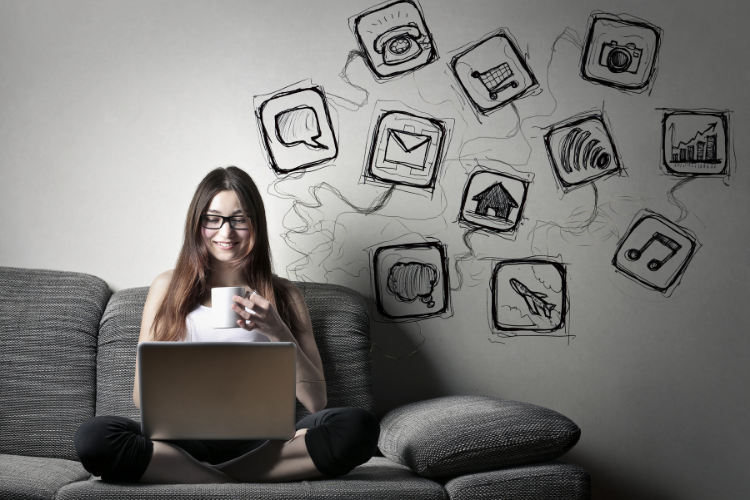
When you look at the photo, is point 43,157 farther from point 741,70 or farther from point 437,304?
point 741,70

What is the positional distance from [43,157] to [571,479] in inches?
72.0

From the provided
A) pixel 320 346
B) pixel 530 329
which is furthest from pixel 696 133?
pixel 320 346

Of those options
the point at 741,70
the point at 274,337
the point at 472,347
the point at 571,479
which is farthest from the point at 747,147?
the point at 274,337

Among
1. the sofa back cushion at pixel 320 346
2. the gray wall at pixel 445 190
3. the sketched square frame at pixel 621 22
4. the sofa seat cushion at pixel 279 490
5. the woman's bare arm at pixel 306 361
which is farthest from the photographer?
the sketched square frame at pixel 621 22

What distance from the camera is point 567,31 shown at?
213 cm

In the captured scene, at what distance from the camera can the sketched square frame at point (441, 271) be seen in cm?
208

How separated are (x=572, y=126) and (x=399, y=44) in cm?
65

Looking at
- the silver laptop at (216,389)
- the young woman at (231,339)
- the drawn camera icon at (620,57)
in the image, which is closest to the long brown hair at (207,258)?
the young woman at (231,339)

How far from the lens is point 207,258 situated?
1.73 m

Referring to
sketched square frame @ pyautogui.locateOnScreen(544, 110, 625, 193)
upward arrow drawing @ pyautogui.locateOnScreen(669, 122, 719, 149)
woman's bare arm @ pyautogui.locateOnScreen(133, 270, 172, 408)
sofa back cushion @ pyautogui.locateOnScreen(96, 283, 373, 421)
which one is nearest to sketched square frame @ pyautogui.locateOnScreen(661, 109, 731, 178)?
upward arrow drawing @ pyautogui.locateOnScreen(669, 122, 719, 149)

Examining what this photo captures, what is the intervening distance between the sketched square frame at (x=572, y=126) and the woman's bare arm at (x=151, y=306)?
4.23ft

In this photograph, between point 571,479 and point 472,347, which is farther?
point 472,347

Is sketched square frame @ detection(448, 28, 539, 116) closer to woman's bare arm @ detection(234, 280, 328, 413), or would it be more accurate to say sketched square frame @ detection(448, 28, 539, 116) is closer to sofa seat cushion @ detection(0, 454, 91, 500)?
woman's bare arm @ detection(234, 280, 328, 413)

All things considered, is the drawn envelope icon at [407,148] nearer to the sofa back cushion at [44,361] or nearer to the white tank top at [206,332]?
the white tank top at [206,332]
